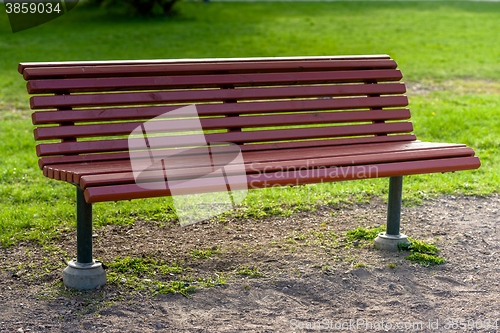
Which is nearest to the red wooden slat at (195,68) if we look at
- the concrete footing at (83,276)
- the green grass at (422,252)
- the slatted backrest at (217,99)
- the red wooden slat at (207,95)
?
the slatted backrest at (217,99)

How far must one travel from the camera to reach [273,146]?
4465mm

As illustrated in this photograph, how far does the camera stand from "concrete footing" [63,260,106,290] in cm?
378

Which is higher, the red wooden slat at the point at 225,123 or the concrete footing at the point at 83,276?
the red wooden slat at the point at 225,123

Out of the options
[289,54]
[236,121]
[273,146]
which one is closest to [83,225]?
[236,121]

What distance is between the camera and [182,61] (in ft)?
14.4

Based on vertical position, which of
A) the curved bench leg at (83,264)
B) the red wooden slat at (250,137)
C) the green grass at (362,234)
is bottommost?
the green grass at (362,234)

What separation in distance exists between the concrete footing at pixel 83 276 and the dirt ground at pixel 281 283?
0.05 meters

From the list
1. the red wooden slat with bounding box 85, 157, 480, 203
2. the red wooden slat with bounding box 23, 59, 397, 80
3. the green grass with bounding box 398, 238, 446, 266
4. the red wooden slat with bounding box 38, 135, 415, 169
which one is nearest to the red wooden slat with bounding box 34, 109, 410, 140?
the red wooden slat with bounding box 38, 135, 415, 169

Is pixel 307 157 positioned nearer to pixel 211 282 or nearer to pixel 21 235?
pixel 211 282

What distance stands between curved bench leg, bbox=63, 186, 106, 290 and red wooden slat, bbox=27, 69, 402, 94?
61 centimetres

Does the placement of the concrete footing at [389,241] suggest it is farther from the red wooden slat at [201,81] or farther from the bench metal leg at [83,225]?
the bench metal leg at [83,225]

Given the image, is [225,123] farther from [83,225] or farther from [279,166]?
[83,225]

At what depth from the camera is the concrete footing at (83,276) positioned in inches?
149

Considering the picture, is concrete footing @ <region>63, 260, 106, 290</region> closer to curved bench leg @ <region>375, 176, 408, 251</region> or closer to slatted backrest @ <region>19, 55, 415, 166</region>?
slatted backrest @ <region>19, 55, 415, 166</region>
